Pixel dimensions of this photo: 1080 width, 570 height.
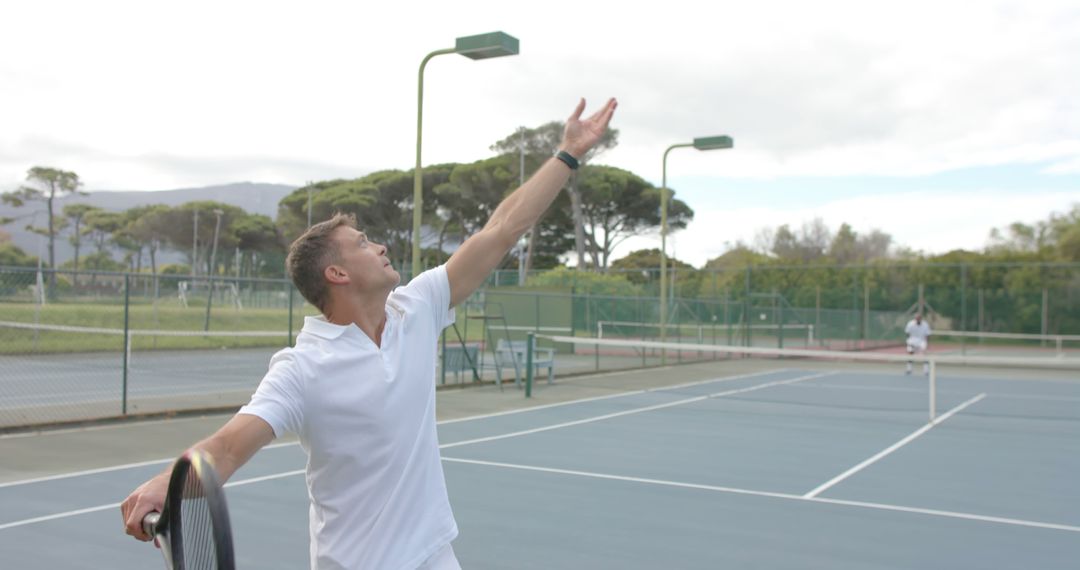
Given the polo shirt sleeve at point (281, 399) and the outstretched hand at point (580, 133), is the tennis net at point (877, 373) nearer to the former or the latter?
the outstretched hand at point (580, 133)

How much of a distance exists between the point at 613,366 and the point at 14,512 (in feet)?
58.4

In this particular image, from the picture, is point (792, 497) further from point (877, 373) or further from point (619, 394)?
point (877, 373)

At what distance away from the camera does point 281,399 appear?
6.92 ft

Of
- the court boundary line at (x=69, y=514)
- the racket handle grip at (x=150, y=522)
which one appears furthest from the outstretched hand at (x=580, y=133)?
the court boundary line at (x=69, y=514)

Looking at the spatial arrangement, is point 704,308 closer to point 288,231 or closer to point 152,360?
point 152,360

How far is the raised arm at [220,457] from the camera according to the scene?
1689 millimetres

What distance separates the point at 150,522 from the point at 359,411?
1.98ft

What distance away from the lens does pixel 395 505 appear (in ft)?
7.43

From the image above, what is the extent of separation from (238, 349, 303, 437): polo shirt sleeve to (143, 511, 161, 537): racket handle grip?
1.27ft

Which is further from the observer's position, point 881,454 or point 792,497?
point 881,454

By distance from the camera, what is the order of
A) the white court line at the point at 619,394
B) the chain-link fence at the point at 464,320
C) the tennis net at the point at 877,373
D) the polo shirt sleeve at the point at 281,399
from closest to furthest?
the polo shirt sleeve at the point at 281,399 → the white court line at the point at 619,394 → the tennis net at the point at 877,373 → the chain-link fence at the point at 464,320

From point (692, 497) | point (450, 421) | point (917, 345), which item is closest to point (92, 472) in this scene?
point (450, 421)

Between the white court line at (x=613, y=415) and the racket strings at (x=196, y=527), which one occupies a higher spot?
the racket strings at (x=196, y=527)

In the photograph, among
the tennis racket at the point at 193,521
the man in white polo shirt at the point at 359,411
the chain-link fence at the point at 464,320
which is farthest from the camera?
the chain-link fence at the point at 464,320
